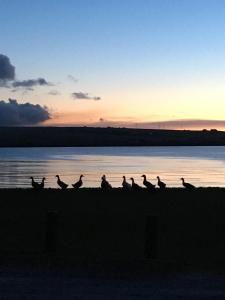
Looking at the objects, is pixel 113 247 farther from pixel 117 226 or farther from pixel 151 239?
Result: pixel 117 226

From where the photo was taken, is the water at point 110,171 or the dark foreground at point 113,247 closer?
the dark foreground at point 113,247

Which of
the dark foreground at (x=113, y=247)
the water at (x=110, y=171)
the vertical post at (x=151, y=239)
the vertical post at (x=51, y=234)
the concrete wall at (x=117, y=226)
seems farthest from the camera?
the water at (x=110, y=171)

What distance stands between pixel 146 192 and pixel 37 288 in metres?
20.4

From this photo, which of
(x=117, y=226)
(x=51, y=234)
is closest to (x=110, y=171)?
(x=117, y=226)

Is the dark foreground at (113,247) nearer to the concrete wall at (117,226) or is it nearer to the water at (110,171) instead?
the concrete wall at (117,226)

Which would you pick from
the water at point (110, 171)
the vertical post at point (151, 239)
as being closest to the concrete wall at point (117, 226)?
the vertical post at point (151, 239)

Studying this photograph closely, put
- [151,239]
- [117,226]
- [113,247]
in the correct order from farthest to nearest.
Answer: [117,226]
[113,247]
[151,239]

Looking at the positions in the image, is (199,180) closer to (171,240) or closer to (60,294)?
(171,240)

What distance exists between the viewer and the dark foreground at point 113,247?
33.2 ft

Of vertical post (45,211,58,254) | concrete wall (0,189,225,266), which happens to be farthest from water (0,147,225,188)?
vertical post (45,211,58,254)

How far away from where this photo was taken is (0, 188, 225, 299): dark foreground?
1011 centimetres

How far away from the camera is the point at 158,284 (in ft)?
34.6

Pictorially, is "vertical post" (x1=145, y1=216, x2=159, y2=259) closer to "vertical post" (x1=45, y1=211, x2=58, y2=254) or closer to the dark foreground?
the dark foreground

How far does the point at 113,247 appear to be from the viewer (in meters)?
15.6
